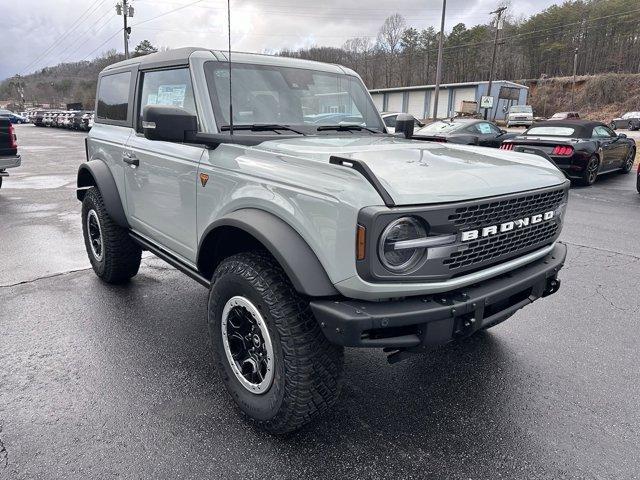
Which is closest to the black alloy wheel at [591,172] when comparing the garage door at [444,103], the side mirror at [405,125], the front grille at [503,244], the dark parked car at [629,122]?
the side mirror at [405,125]

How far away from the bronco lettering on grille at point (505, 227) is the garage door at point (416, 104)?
6036 centimetres

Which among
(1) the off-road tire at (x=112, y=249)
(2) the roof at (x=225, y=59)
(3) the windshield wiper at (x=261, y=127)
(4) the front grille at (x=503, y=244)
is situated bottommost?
(1) the off-road tire at (x=112, y=249)

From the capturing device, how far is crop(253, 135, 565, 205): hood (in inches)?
82.3

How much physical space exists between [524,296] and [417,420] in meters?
0.92

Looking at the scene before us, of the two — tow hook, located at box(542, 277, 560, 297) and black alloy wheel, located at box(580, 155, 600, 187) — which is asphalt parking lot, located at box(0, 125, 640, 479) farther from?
black alloy wheel, located at box(580, 155, 600, 187)

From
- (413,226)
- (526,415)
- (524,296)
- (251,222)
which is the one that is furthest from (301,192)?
(526,415)

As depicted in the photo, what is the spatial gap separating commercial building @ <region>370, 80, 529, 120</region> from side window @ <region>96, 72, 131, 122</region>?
167ft

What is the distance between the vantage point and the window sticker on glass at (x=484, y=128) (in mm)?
14895

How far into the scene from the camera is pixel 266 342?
2357mm

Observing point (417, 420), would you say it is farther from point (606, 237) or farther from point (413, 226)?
point (606, 237)

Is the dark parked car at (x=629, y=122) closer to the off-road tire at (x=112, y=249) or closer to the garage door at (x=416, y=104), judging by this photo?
the garage door at (x=416, y=104)

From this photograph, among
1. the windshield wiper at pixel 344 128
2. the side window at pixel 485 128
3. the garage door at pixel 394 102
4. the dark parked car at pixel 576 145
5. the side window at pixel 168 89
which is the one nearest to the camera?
the side window at pixel 168 89

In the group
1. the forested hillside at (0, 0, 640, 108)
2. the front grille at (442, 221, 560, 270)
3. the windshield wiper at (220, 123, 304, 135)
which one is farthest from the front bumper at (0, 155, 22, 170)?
the forested hillside at (0, 0, 640, 108)

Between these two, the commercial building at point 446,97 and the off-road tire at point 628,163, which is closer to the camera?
the off-road tire at point 628,163
